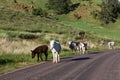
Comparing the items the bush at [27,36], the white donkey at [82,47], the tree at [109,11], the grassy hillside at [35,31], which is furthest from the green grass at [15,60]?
the tree at [109,11]

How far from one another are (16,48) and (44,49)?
4.67 metres

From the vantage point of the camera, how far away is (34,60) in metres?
27.6

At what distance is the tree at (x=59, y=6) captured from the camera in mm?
121312

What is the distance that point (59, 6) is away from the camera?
400ft

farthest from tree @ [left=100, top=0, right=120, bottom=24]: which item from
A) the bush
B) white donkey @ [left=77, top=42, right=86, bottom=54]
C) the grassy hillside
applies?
white donkey @ [left=77, top=42, right=86, bottom=54]

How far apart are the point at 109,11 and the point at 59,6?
15.7m

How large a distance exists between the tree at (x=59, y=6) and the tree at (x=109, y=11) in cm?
1159

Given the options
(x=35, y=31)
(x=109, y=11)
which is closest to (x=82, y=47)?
(x=35, y=31)

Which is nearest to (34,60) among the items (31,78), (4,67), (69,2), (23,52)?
(23,52)

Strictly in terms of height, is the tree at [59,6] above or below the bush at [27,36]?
above

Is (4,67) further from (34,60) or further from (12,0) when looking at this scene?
(12,0)

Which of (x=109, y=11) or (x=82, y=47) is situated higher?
(x=109, y=11)

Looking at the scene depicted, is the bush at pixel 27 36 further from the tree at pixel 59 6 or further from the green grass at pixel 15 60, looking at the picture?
the tree at pixel 59 6

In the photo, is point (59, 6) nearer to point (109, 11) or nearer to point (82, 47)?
point (109, 11)
